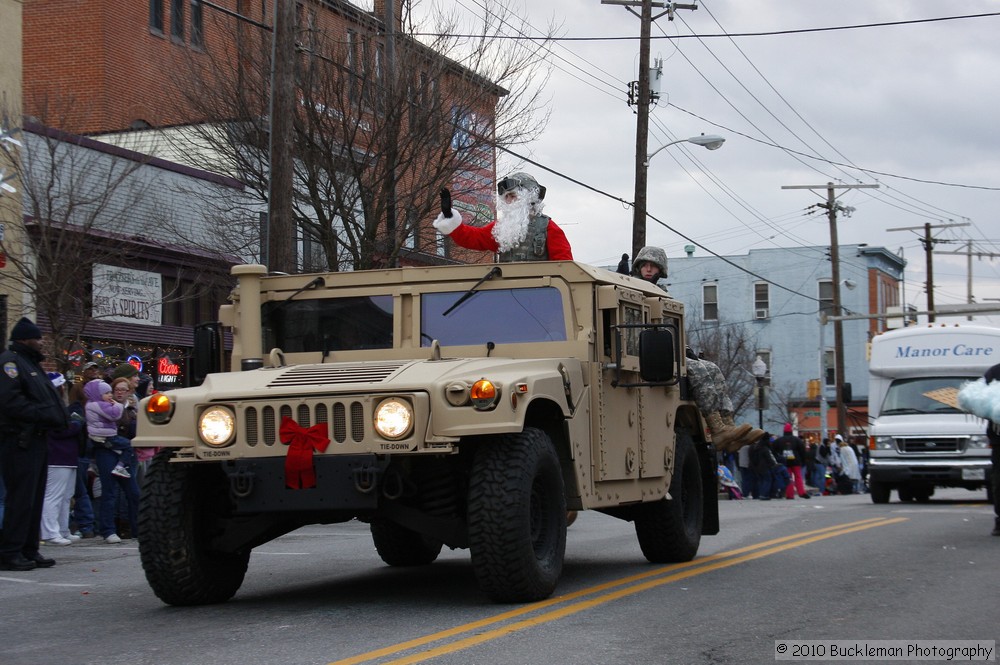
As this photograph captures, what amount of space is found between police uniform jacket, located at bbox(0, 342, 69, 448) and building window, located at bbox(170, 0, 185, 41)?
2373 centimetres

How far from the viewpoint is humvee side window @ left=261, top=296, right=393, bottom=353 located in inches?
364

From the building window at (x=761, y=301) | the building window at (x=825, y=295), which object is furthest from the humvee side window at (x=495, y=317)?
the building window at (x=761, y=301)

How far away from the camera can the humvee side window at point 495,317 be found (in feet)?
29.7

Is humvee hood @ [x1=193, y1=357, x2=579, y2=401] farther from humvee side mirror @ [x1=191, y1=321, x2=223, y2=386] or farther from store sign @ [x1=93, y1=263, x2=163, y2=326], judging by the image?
store sign @ [x1=93, y1=263, x2=163, y2=326]

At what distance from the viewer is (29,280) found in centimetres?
2075

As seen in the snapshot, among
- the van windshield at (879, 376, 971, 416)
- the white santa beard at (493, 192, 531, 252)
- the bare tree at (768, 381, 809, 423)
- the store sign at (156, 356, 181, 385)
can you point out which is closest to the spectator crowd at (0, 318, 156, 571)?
the white santa beard at (493, 192, 531, 252)

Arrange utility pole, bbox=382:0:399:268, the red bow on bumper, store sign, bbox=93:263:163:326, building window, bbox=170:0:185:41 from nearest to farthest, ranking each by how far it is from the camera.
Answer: the red bow on bumper → utility pole, bbox=382:0:399:268 → store sign, bbox=93:263:163:326 → building window, bbox=170:0:185:41

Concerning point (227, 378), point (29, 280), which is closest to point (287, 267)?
point (29, 280)

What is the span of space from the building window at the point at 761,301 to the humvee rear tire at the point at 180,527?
5613cm

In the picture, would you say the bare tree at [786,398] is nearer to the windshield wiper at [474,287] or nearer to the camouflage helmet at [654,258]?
the camouflage helmet at [654,258]

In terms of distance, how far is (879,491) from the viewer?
23.0 m

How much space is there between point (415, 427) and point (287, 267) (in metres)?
9.27

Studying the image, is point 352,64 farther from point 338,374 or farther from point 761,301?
point 761,301

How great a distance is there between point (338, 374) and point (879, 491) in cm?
1674
